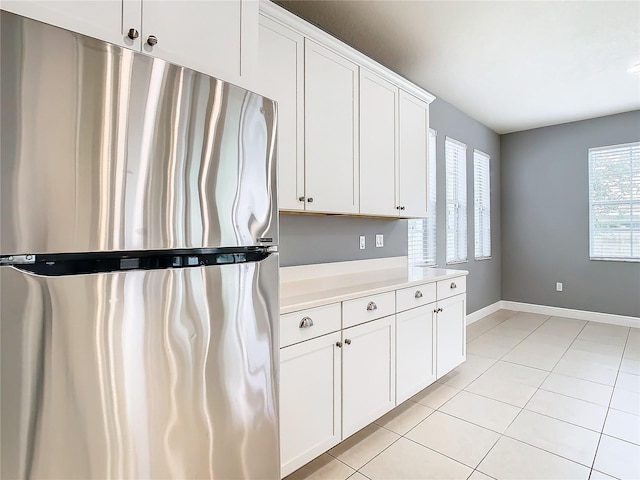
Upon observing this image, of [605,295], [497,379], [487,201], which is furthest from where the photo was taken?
[487,201]

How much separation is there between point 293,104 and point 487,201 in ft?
13.6

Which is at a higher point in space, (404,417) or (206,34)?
(206,34)

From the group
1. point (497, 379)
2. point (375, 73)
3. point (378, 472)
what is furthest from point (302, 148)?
point (497, 379)

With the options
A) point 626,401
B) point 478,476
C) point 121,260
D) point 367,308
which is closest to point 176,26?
point 121,260

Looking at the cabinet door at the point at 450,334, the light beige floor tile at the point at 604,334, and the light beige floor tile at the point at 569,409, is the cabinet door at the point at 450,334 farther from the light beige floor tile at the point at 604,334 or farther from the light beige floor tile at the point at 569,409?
the light beige floor tile at the point at 604,334

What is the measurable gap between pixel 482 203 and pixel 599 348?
7.28 feet

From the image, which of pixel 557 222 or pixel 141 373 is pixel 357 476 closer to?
pixel 141 373

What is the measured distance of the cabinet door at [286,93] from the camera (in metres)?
1.84

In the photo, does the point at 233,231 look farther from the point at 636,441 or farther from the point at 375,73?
the point at 636,441

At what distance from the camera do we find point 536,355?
11.5 feet

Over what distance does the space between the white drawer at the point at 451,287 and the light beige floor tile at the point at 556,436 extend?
930mm

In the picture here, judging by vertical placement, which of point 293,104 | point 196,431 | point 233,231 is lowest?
point 196,431

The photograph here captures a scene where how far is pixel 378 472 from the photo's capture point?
183cm

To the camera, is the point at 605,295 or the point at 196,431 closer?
the point at 196,431
